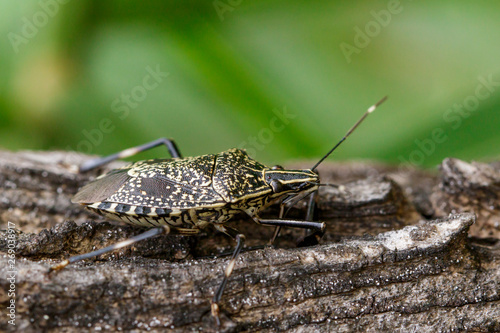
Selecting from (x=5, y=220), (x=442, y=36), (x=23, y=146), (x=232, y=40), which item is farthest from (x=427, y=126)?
(x=23, y=146)

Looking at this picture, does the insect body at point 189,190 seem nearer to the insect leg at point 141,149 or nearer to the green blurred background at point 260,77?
the insect leg at point 141,149

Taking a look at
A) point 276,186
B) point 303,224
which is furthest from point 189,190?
point 303,224

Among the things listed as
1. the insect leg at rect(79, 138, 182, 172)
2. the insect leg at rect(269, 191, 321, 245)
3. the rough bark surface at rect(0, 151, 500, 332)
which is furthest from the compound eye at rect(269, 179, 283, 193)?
the insect leg at rect(79, 138, 182, 172)

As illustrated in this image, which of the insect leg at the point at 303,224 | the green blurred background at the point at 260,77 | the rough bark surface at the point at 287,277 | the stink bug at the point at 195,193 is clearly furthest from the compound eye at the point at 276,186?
the green blurred background at the point at 260,77

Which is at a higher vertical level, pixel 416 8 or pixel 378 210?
pixel 416 8

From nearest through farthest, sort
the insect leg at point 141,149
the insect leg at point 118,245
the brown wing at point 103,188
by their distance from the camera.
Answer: the insect leg at point 118,245, the brown wing at point 103,188, the insect leg at point 141,149

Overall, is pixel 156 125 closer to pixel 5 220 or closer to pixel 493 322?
pixel 5 220

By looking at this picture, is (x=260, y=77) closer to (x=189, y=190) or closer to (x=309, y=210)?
(x=309, y=210)
